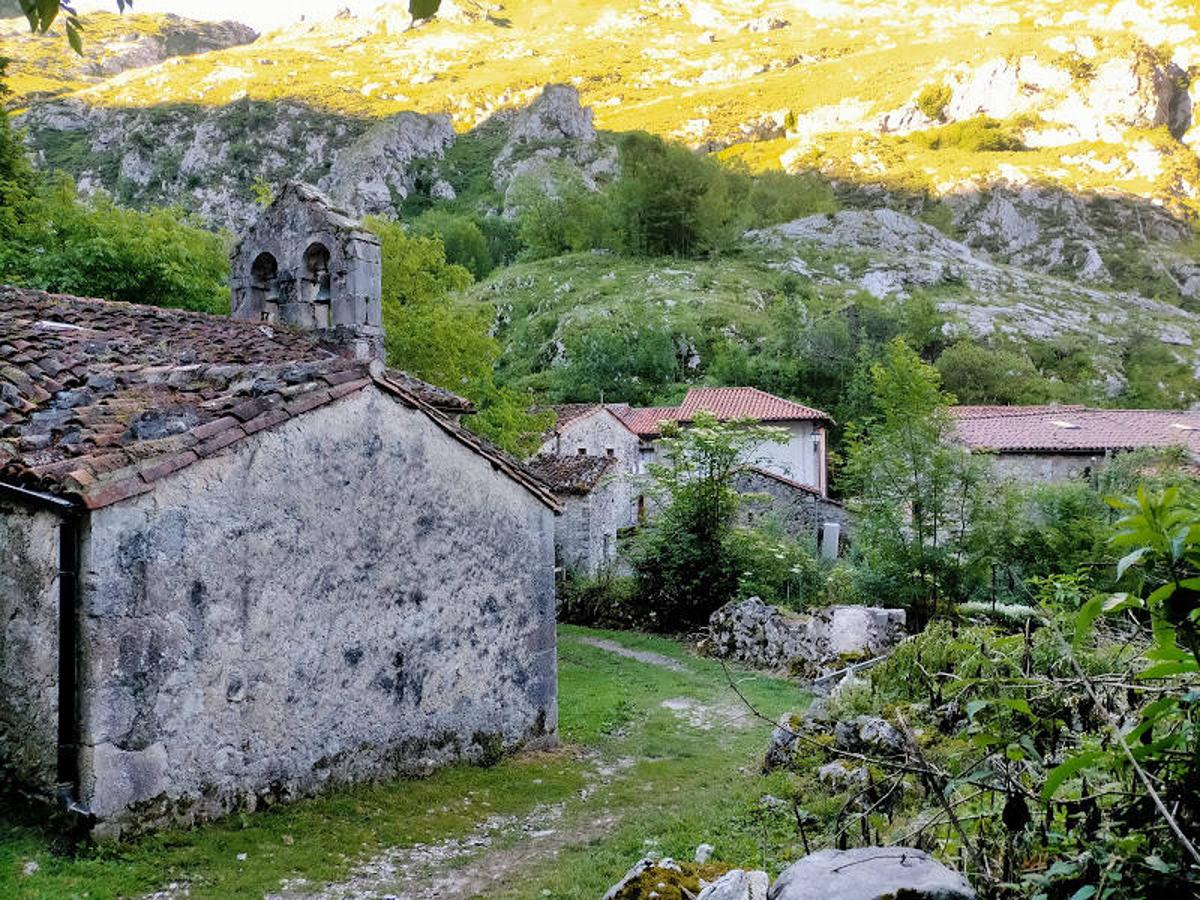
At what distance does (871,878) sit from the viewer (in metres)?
2.91

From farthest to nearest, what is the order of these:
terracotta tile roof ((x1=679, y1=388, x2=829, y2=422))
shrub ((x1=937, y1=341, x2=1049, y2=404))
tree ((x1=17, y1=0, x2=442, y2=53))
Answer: shrub ((x1=937, y1=341, x2=1049, y2=404))
terracotta tile roof ((x1=679, y1=388, x2=829, y2=422))
tree ((x1=17, y1=0, x2=442, y2=53))

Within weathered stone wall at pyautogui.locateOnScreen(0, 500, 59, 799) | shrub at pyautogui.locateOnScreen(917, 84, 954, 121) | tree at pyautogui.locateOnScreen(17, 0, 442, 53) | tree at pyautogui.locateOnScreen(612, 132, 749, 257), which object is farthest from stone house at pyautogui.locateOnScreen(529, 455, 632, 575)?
shrub at pyautogui.locateOnScreen(917, 84, 954, 121)

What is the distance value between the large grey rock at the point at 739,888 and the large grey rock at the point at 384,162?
10205 cm

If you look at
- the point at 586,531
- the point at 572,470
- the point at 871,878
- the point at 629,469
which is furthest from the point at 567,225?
the point at 871,878

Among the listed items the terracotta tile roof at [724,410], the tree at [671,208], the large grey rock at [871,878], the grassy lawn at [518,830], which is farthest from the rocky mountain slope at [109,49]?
the large grey rock at [871,878]

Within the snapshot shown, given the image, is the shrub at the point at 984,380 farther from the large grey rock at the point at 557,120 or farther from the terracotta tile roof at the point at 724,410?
the large grey rock at the point at 557,120

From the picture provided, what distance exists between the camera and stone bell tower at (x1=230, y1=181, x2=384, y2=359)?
10828 mm

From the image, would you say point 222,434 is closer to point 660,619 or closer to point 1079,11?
point 660,619

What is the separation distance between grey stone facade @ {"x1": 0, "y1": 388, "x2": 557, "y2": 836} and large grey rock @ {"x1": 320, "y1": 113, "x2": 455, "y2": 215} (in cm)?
9598

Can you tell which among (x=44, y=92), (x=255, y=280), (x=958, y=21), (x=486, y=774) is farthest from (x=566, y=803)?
(x=958, y=21)

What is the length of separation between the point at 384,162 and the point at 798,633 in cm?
10354

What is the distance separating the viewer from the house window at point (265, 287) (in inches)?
456

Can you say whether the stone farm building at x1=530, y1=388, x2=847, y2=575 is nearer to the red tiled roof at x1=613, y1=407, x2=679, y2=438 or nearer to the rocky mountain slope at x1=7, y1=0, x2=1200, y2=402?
the red tiled roof at x1=613, y1=407, x2=679, y2=438

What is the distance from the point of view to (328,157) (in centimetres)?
11250
